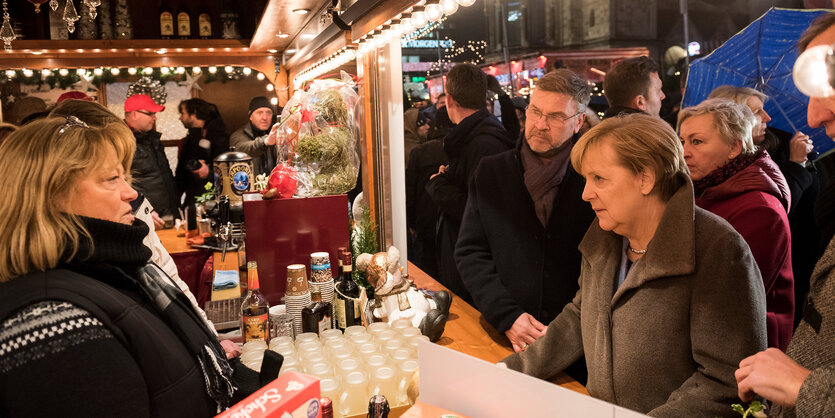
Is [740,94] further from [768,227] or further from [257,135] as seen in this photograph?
[257,135]

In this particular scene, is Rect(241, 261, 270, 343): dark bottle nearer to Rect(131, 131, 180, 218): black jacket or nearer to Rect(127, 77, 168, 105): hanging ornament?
Rect(131, 131, 180, 218): black jacket

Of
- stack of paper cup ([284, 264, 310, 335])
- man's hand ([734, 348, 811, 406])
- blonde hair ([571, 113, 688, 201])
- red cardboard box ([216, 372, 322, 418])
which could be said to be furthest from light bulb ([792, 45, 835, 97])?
stack of paper cup ([284, 264, 310, 335])

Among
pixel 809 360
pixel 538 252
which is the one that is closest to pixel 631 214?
pixel 809 360

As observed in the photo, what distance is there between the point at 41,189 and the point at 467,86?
2206 millimetres

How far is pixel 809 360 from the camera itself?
1168mm

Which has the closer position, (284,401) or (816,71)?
(284,401)

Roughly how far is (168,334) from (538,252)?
4.60 ft

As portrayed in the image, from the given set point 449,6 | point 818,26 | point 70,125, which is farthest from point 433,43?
point 70,125

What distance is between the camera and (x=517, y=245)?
2197 millimetres

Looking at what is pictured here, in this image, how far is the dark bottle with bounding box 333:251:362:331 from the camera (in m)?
2.11

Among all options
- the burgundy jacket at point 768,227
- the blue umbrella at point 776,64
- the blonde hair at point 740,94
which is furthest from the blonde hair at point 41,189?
the blue umbrella at point 776,64

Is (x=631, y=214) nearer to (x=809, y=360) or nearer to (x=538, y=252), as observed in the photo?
(x=809, y=360)

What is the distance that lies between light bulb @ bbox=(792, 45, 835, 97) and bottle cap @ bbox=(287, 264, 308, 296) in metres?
1.69

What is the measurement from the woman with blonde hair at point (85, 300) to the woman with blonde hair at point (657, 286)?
1.00 meters
